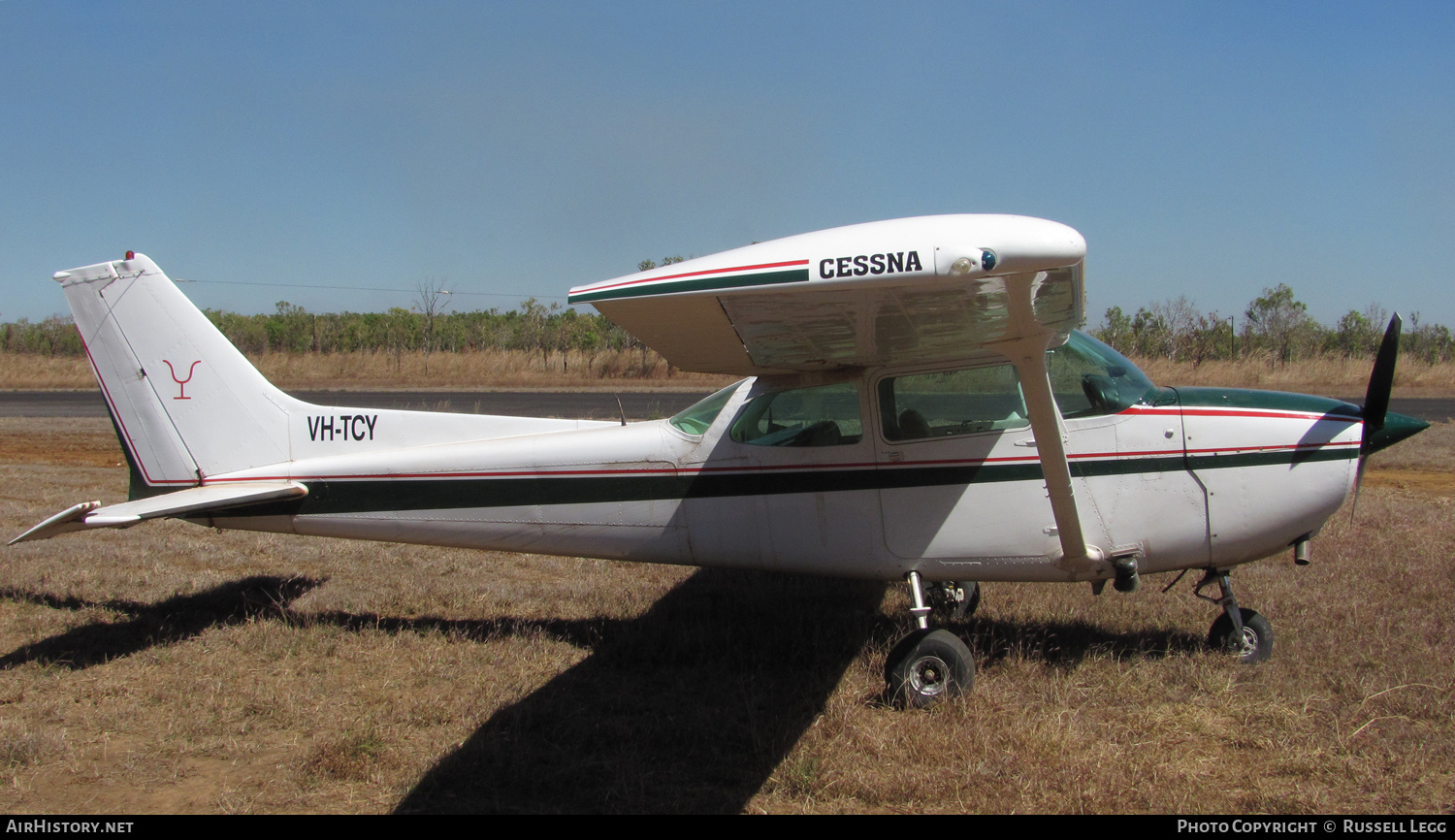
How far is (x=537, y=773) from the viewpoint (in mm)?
4176

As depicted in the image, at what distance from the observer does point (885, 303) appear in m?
3.85

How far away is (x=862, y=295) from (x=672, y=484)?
7.49 feet

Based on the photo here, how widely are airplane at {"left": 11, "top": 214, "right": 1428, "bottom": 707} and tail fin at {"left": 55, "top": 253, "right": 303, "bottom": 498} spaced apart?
0.01 meters

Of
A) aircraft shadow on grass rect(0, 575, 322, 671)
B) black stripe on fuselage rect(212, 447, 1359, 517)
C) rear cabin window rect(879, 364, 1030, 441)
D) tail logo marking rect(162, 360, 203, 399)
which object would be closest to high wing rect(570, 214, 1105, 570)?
rear cabin window rect(879, 364, 1030, 441)

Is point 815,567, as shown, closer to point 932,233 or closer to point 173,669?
point 932,233

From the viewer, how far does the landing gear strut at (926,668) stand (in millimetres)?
4809

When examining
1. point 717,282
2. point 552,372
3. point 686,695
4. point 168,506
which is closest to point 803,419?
point 686,695

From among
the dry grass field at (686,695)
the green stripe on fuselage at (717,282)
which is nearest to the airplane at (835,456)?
the green stripe on fuselage at (717,282)

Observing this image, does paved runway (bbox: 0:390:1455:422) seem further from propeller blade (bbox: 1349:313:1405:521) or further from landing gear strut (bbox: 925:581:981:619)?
propeller blade (bbox: 1349:313:1405:521)

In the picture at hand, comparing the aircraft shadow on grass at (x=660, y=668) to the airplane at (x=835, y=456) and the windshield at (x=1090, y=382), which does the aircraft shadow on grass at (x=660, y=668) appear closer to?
the airplane at (x=835, y=456)

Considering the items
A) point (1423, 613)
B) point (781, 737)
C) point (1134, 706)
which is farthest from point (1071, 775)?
point (1423, 613)

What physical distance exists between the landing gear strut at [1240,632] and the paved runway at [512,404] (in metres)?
13.8

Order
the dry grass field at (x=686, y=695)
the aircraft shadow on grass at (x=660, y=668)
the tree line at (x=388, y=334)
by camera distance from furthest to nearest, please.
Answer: the tree line at (x=388, y=334) < the aircraft shadow on grass at (x=660, y=668) < the dry grass field at (x=686, y=695)

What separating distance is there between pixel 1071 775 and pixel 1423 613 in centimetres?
374
